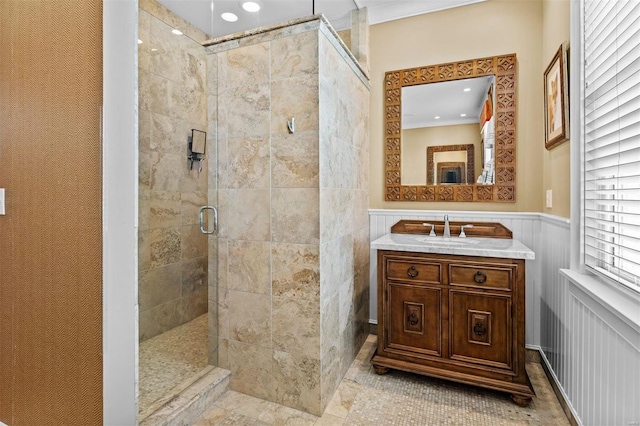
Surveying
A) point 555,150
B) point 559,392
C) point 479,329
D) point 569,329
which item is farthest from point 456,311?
point 555,150

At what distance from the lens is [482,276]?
Answer: 1.92 metres

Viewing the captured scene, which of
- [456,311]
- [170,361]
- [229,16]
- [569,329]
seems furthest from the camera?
[229,16]

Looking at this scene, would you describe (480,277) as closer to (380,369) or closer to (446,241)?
(446,241)

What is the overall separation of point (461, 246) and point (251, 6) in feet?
7.30

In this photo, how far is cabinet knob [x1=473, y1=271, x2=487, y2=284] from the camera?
75.6 inches

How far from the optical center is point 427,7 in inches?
99.2

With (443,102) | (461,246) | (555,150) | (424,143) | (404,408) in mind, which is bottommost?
(404,408)

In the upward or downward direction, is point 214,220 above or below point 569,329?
above

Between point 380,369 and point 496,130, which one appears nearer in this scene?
point 380,369

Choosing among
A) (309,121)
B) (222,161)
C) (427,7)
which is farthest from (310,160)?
(427,7)

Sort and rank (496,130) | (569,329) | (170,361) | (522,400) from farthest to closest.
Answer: (496,130)
(170,361)
(522,400)
(569,329)

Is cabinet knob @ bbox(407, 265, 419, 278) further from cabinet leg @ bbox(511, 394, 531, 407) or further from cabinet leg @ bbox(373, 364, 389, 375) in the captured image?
cabinet leg @ bbox(511, 394, 531, 407)

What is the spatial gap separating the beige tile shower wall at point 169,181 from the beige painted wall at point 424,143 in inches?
59.5

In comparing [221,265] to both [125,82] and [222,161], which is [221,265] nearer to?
[222,161]
